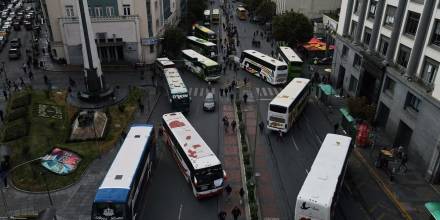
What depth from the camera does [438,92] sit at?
3547 centimetres

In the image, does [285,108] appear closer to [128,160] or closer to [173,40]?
[128,160]

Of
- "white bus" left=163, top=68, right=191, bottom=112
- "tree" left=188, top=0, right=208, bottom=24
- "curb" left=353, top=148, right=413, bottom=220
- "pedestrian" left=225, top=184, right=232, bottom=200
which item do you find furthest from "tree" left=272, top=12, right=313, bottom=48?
"pedestrian" left=225, top=184, right=232, bottom=200

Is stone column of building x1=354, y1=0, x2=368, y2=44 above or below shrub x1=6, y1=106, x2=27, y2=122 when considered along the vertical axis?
above

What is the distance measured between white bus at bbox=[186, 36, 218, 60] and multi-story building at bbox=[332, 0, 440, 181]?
27.1 metres

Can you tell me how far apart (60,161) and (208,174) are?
17655 millimetres

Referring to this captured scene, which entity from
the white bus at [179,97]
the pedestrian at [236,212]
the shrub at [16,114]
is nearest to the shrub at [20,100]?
the shrub at [16,114]

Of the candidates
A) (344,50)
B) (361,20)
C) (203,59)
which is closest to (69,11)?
(203,59)

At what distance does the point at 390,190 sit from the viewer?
34938 mm

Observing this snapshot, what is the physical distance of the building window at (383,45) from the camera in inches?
1885

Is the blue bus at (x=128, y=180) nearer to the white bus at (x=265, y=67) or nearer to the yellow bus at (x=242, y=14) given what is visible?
the white bus at (x=265, y=67)

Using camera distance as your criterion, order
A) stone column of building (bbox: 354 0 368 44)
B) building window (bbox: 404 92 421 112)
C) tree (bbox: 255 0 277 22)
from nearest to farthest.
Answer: building window (bbox: 404 92 421 112), stone column of building (bbox: 354 0 368 44), tree (bbox: 255 0 277 22)

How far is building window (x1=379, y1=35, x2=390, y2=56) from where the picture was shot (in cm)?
4788

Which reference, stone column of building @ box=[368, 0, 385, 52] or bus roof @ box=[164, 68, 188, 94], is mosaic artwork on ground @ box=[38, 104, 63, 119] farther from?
stone column of building @ box=[368, 0, 385, 52]

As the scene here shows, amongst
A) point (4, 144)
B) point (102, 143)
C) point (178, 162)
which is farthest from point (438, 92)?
point (4, 144)
